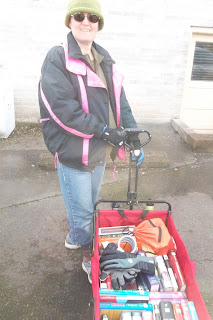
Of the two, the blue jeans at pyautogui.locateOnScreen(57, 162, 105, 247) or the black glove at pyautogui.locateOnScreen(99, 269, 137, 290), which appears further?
the blue jeans at pyautogui.locateOnScreen(57, 162, 105, 247)

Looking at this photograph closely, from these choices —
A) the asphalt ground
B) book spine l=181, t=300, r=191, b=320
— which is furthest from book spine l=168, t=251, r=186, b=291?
the asphalt ground

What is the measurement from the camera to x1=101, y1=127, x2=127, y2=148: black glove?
218 centimetres

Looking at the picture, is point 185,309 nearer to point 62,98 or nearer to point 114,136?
point 114,136

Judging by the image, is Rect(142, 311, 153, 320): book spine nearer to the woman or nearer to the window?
the woman

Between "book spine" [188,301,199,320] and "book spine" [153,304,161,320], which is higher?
"book spine" [188,301,199,320]

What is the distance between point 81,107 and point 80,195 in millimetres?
710

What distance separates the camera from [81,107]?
7.06 feet

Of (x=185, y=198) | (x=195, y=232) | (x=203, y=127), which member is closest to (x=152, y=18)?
(x=203, y=127)

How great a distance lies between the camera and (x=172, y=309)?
1.86 meters

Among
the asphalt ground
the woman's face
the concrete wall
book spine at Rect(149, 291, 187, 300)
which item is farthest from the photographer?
the concrete wall

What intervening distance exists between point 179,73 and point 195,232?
399 centimetres

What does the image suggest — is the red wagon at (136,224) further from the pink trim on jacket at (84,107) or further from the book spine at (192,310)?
the pink trim on jacket at (84,107)

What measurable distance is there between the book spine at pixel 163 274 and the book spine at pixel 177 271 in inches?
2.6

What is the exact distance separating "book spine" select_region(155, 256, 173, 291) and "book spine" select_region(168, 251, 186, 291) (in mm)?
67
